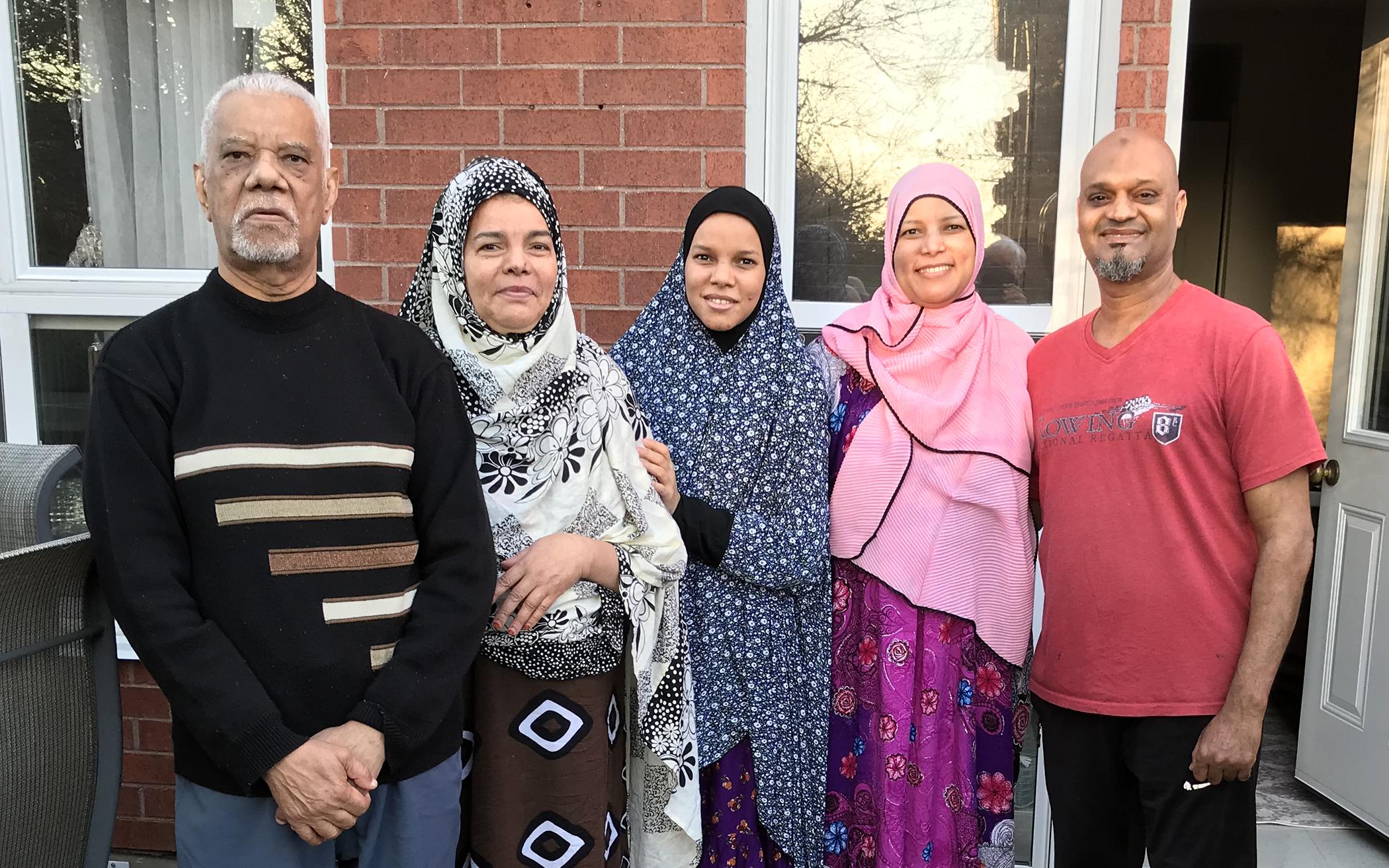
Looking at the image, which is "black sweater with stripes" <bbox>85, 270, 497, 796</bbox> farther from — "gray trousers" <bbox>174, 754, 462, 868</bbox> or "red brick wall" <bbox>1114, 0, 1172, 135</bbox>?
"red brick wall" <bbox>1114, 0, 1172, 135</bbox>

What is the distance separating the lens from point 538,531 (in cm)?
170

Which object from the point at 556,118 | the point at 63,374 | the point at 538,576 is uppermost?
the point at 556,118

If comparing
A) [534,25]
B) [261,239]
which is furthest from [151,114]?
[261,239]

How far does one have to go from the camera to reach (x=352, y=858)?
1531mm

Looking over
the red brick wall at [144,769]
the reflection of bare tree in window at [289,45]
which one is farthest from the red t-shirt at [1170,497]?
the red brick wall at [144,769]

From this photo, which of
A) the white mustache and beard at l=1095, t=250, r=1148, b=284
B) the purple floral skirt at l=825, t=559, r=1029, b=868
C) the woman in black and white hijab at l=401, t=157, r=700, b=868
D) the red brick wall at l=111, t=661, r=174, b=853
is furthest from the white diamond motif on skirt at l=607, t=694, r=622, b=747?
the red brick wall at l=111, t=661, r=174, b=853

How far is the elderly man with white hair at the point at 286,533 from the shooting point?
1.33 meters

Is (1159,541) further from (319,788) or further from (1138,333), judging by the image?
(319,788)

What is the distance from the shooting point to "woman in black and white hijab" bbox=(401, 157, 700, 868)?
1668 mm

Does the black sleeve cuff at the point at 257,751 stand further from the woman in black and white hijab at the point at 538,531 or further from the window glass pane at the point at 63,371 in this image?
the window glass pane at the point at 63,371

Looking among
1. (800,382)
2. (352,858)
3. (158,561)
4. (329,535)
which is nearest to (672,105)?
(800,382)

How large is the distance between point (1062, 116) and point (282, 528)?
2358 millimetres

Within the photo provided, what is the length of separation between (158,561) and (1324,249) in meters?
6.17

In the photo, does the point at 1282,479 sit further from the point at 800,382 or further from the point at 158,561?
the point at 158,561
